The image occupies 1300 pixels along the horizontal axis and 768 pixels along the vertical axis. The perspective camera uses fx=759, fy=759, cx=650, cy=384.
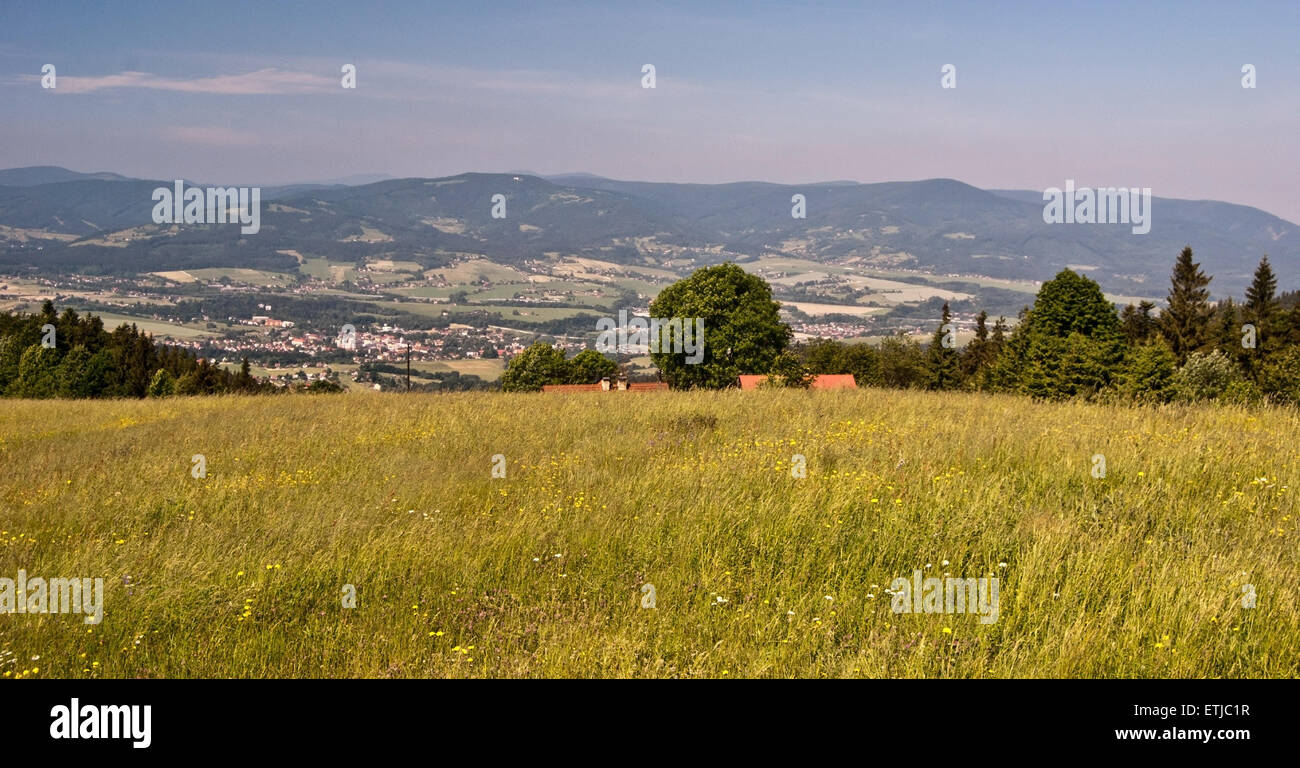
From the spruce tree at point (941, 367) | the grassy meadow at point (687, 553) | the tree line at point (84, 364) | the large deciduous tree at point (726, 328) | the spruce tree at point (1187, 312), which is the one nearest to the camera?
the grassy meadow at point (687, 553)

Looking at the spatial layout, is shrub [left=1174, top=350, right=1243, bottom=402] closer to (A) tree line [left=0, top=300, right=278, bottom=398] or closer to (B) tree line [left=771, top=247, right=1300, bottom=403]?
(B) tree line [left=771, top=247, right=1300, bottom=403]

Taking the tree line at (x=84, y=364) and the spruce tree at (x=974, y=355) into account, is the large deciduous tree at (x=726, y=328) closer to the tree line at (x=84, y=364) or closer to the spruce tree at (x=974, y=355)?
the tree line at (x=84, y=364)

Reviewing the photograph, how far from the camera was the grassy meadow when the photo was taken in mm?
4586

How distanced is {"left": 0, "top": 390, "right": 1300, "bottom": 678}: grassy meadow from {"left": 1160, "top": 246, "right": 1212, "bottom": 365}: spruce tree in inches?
2512

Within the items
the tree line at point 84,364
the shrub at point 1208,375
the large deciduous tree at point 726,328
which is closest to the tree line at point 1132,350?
the shrub at point 1208,375

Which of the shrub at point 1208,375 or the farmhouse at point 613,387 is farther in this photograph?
the shrub at point 1208,375

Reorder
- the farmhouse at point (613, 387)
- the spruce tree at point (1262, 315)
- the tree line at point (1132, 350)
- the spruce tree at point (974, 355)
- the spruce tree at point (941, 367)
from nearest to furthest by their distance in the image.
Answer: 1. the farmhouse at point (613, 387)
2. the tree line at point (1132, 350)
3. the spruce tree at point (1262, 315)
4. the spruce tree at point (941, 367)
5. the spruce tree at point (974, 355)

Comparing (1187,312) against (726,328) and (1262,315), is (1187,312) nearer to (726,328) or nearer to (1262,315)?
(1262,315)

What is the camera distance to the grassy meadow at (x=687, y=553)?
459 centimetres

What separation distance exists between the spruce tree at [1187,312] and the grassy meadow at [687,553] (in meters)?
63.8

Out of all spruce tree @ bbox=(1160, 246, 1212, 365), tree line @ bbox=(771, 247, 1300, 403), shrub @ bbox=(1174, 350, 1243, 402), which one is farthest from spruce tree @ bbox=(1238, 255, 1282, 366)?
shrub @ bbox=(1174, 350, 1243, 402)

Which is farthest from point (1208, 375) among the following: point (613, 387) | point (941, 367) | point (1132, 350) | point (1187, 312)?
point (941, 367)
